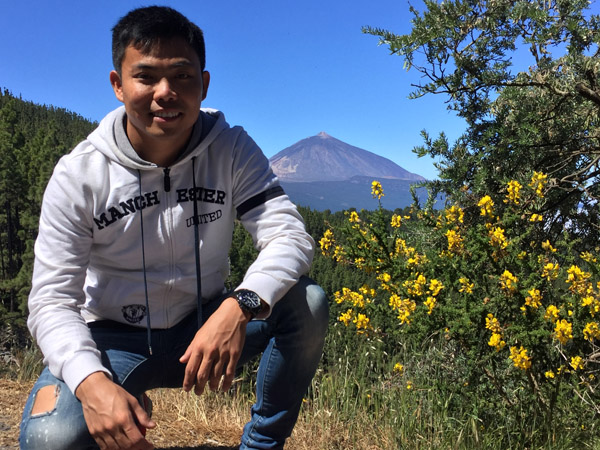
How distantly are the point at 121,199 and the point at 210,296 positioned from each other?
0.54 metres

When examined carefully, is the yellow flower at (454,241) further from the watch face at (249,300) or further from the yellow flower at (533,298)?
the watch face at (249,300)

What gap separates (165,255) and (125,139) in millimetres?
467

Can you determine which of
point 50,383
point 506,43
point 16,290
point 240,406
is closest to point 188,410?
point 240,406

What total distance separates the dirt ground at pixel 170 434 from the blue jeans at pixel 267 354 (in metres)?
0.67

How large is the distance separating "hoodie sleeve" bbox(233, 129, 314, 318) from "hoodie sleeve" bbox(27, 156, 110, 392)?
556 millimetres

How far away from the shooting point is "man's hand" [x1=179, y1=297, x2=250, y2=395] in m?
1.66

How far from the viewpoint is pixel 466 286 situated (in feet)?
9.01

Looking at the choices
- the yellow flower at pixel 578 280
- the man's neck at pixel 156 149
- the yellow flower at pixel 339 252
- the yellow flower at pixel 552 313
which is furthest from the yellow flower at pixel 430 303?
the man's neck at pixel 156 149

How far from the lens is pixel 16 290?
40.5 m

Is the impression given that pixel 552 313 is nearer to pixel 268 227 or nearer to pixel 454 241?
pixel 454 241

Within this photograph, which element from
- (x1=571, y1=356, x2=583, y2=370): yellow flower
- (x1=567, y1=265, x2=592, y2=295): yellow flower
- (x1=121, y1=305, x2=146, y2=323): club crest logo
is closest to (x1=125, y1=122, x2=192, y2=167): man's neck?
(x1=121, y1=305, x2=146, y2=323): club crest logo

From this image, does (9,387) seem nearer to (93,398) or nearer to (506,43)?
(93,398)

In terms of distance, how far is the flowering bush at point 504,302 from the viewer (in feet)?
8.08

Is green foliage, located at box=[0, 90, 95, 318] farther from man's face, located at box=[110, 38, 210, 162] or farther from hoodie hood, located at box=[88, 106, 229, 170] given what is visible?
man's face, located at box=[110, 38, 210, 162]
